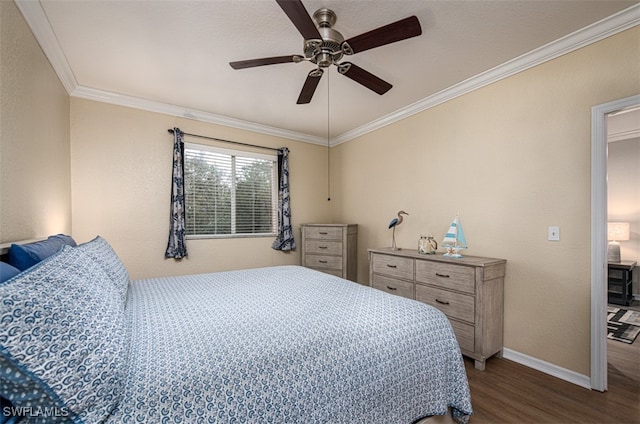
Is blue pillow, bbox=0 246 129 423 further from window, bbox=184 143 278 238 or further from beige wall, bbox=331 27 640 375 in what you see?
beige wall, bbox=331 27 640 375

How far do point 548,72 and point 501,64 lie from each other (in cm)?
37

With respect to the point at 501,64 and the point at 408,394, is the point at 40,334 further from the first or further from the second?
the point at 501,64

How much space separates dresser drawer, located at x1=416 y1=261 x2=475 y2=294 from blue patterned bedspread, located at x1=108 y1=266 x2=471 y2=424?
38.1 inches

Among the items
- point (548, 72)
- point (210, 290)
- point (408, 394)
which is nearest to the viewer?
point (408, 394)

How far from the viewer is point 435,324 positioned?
1473 mm

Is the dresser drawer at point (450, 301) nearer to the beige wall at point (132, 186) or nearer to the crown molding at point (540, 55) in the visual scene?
the crown molding at point (540, 55)

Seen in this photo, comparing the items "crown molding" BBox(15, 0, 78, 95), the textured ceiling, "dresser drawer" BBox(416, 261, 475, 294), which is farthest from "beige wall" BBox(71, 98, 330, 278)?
"dresser drawer" BBox(416, 261, 475, 294)

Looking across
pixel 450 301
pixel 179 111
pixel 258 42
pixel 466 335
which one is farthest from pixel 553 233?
pixel 179 111

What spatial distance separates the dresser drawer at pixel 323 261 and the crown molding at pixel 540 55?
6.95 ft

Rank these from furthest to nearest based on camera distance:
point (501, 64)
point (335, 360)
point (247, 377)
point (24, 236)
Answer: point (501, 64)
point (24, 236)
point (335, 360)
point (247, 377)

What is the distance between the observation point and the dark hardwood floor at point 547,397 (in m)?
1.69

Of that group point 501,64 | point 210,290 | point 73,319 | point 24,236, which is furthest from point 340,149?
point 73,319

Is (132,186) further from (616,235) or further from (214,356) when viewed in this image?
(616,235)

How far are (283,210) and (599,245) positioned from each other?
3.35 metres
